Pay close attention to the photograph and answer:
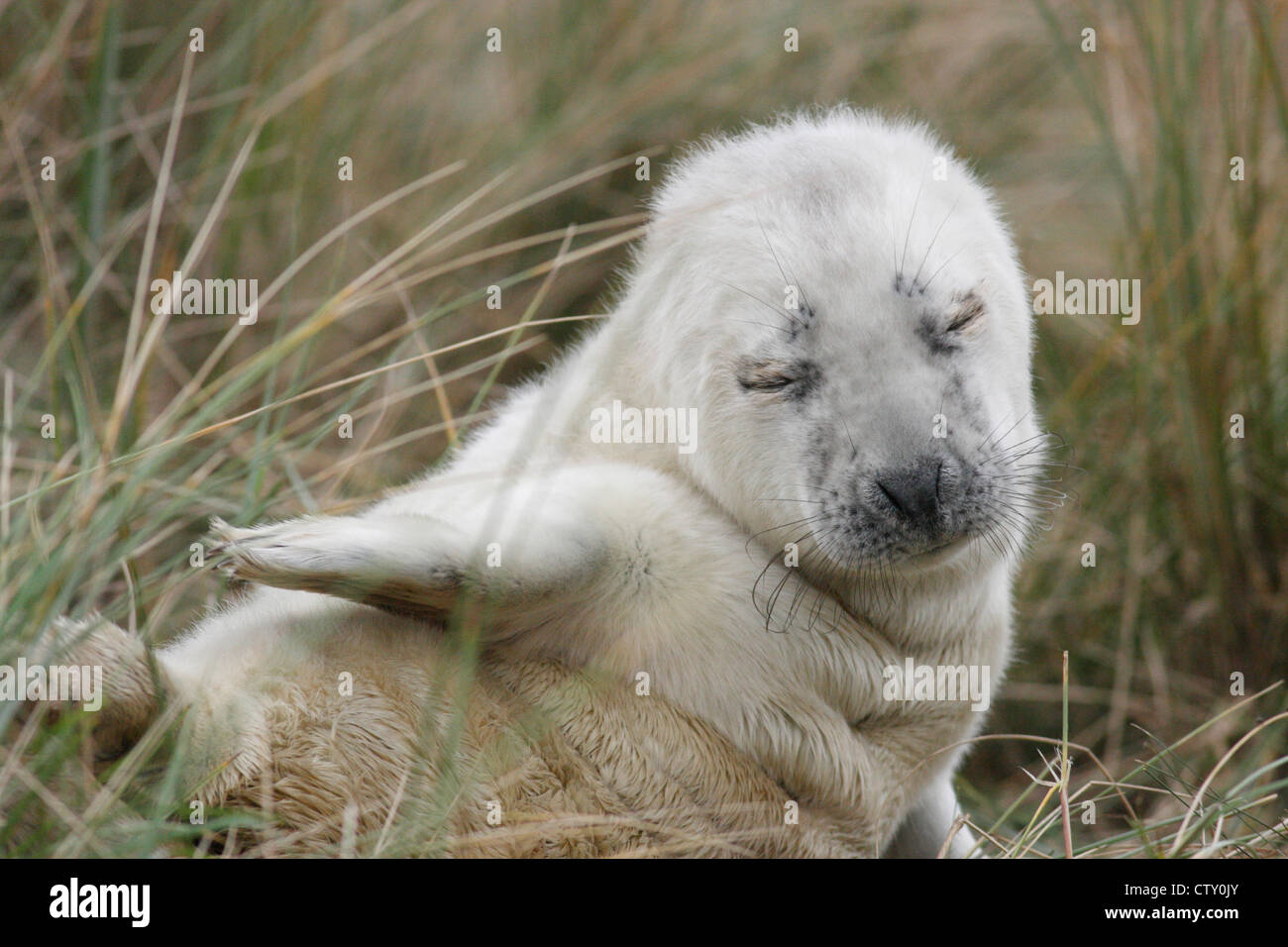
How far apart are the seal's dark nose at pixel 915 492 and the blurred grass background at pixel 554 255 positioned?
992 millimetres

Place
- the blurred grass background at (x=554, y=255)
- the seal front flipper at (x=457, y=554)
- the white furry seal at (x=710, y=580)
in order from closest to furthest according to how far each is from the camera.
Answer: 1. the seal front flipper at (x=457, y=554)
2. the white furry seal at (x=710, y=580)
3. the blurred grass background at (x=554, y=255)

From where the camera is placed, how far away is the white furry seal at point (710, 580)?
7.79ft

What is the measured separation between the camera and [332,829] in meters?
2.34

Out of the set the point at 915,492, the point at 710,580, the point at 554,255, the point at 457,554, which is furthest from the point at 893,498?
the point at 554,255

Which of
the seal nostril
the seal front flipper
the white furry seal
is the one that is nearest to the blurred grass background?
the white furry seal

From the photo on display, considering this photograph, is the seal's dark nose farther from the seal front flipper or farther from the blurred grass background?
the blurred grass background

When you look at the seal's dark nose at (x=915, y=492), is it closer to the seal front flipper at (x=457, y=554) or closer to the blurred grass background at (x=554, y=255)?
the seal front flipper at (x=457, y=554)

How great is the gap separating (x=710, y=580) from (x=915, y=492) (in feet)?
1.54

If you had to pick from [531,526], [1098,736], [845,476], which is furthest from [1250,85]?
[531,526]

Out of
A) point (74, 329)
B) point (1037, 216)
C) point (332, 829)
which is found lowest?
point (332, 829)

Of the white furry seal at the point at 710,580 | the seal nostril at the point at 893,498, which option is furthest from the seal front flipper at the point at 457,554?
the seal nostril at the point at 893,498

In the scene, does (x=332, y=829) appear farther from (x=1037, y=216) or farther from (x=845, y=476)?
(x=1037, y=216)

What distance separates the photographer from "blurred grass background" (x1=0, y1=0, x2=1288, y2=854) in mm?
3596
